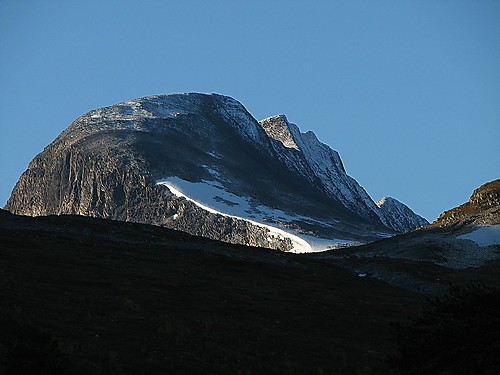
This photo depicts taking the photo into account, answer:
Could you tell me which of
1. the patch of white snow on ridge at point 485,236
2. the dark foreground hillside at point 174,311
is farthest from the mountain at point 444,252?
the dark foreground hillside at point 174,311

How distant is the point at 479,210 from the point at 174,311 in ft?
398

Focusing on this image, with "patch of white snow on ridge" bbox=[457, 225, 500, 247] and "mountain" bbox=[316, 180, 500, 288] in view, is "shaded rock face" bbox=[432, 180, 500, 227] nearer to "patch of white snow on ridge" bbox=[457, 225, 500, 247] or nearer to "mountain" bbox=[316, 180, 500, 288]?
"mountain" bbox=[316, 180, 500, 288]

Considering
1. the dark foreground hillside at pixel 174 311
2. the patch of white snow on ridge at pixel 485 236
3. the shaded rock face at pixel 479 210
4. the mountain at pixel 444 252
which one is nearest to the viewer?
the dark foreground hillside at pixel 174 311

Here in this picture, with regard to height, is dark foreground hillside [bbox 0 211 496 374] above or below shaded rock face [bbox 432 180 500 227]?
below

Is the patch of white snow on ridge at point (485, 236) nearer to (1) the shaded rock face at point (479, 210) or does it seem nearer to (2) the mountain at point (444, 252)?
(2) the mountain at point (444, 252)

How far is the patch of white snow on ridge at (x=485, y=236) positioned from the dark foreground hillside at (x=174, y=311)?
160 ft

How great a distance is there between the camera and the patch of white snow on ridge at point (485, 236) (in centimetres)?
13038

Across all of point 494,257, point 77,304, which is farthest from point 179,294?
point 494,257

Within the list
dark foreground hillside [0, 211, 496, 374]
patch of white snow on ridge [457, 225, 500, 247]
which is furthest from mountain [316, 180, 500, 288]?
dark foreground hillside [0, 211, 496, 374]

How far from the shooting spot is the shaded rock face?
145m

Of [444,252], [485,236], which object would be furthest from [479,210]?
[444,252]

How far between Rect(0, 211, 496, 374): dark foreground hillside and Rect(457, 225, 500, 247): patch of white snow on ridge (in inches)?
1918

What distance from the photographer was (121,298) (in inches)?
2007

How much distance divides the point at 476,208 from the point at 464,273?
65700mm
